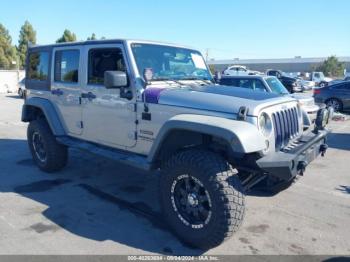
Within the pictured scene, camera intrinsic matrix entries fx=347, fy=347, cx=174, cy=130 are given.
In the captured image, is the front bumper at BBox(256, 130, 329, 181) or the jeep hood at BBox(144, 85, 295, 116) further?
the jeep hood at BBox(144, 85, 295, 116)

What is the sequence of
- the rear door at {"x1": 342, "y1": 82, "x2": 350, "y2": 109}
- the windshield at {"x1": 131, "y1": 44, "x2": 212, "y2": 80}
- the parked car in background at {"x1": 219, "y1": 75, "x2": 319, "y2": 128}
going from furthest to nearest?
1. the rear door at {"x1": 342, "y1": 82, "x2": 350, "y2": 109}
2. the parked car in background at {"x1": 219, "y1": 75, "x2": 319, "y2": 128}
3. the windshield at {"x1": 131, "y1": 44, "x2": 212, "y2": 80}

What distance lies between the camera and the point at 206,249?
3539mm

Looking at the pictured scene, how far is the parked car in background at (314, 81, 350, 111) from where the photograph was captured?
565 inches

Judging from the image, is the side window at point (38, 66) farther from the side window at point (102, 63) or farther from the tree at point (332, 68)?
the tree at point (332, 68)

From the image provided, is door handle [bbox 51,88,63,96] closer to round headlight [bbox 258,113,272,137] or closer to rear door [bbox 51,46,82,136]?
rear door [bbox 51,46,82,136]

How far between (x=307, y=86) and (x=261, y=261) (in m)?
29.9

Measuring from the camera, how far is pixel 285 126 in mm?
3949

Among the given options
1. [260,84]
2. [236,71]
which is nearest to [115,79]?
[260,84]

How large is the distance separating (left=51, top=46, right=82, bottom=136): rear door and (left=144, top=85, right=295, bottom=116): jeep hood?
1575mm

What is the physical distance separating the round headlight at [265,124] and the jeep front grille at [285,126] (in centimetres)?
12

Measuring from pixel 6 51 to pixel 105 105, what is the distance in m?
42.4

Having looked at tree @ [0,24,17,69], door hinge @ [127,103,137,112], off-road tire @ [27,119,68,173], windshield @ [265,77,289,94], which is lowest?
off-road tire @ [27,119,68,173]

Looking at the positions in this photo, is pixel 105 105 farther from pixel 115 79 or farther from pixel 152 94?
pixel 152 94

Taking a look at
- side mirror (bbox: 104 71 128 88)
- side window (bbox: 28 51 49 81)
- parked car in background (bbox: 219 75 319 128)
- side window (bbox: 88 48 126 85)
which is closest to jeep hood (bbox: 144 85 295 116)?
side mirror (bbox: 104 71 128 88)
